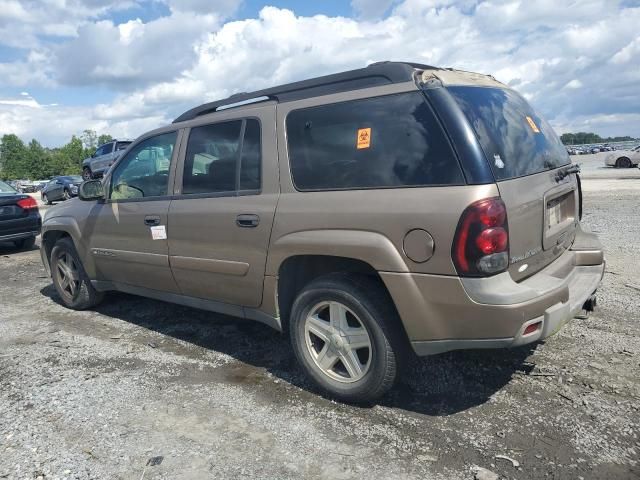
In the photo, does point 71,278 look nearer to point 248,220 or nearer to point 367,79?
point 248,220

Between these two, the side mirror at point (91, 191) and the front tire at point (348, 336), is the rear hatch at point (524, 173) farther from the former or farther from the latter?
the side mirror at point (91, 191)

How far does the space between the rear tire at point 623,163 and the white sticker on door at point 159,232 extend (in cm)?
2884

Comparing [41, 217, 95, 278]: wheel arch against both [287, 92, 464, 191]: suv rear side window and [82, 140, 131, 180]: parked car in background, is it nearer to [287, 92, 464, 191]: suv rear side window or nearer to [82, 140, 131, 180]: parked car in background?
[287, 92, 464, 191]: suv rear side window

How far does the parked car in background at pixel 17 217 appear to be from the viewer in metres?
9.26

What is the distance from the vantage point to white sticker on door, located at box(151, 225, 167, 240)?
4141mm

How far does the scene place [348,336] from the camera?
124 inches

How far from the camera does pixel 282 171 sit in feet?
11.1

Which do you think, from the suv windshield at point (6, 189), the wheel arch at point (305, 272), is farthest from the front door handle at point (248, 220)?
the suv windshield at point (6, 189)

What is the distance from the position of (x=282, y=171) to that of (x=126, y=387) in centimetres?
189

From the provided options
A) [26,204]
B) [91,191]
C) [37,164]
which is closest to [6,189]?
[26,204]

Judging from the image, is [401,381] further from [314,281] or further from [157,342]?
[157,342]

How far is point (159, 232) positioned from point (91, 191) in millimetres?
1200

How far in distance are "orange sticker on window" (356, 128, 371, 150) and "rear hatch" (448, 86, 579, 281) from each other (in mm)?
530

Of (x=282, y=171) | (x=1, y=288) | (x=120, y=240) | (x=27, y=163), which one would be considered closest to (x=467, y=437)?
(x=282, y=171)
